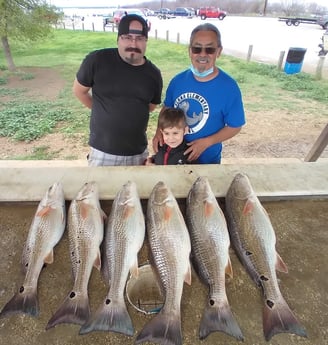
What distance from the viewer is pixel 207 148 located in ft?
9.14

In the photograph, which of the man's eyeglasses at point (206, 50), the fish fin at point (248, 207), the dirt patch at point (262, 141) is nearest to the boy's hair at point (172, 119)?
the man's eyeglasses at point (206, 50)

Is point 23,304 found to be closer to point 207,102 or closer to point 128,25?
point 207,102

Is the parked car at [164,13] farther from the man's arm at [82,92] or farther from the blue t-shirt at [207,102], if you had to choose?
the blue t-shirt at [207,102]

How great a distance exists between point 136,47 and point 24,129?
6.28m

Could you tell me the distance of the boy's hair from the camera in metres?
2.47

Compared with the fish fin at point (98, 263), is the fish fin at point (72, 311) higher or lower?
lower

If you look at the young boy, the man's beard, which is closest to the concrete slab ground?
the young boy

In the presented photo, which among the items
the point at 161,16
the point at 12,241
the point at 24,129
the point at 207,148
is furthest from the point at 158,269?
the point at 161,16

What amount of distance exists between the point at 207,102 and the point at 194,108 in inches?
4.8

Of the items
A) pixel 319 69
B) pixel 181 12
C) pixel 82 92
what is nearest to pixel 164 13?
pixel 181 12

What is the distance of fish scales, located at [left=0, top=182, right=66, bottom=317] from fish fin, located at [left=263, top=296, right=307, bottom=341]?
115cm

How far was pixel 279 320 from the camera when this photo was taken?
1450 mm

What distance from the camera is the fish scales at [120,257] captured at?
1415mm

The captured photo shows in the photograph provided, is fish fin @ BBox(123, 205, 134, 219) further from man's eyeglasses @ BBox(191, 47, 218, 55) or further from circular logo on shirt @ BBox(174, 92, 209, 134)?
man's eyeglasses @ BBox(191, 47, 218, 55)
